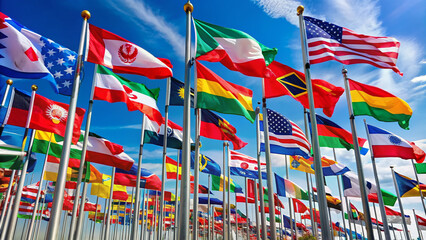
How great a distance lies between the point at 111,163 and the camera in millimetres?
13234

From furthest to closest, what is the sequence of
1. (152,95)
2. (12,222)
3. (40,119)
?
(152,95) → (40,119) → (12,222)

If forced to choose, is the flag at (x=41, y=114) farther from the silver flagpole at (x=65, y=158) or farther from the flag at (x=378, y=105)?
the flag at (x=378, y=105)

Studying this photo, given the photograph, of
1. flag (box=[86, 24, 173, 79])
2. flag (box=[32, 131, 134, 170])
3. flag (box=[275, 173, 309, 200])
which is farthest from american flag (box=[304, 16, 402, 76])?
flag (box=[275, 173, 309, 200])

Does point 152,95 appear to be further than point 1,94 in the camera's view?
Yes

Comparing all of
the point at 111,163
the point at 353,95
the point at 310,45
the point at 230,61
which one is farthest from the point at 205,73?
the point at 353,95

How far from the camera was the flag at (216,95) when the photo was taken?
921 centimetres

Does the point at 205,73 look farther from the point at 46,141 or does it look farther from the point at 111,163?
the point at 46,141

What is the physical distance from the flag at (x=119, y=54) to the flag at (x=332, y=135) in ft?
29.8

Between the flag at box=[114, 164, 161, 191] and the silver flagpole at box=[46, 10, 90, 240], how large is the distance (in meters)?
11.0

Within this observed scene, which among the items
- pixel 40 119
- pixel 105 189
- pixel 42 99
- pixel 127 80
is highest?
pixel 127 80

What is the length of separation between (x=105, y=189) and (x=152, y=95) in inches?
538

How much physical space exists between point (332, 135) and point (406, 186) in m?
14.0

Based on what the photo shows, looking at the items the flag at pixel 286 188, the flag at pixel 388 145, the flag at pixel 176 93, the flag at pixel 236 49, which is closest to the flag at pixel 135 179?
the flag at pixel 176 93

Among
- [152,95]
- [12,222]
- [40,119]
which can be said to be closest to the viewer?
Result: [12,222]
